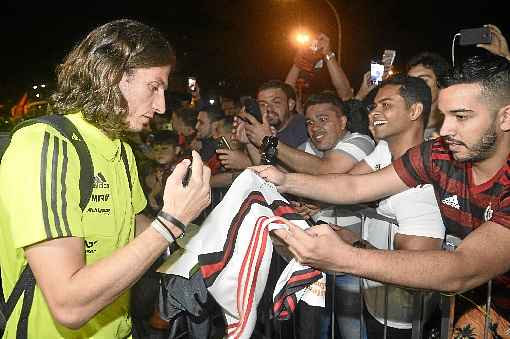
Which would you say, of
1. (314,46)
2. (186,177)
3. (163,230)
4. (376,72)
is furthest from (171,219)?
(314,46)

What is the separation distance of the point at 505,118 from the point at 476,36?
60.3 inches

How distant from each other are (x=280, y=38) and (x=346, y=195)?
54087 mm

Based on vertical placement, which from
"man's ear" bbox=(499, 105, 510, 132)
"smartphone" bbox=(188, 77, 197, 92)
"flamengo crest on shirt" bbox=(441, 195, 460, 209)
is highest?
"smartphone" bbox=(188, 77, 197, 92)

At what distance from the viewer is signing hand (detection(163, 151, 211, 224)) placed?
230cm

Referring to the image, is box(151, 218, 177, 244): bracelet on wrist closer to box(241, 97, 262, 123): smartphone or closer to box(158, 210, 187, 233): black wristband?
box(158, 210, 187, 233): black wristband

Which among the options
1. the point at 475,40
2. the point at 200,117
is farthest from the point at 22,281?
the point at 200,117

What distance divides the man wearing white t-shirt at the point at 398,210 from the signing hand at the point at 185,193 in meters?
1.86

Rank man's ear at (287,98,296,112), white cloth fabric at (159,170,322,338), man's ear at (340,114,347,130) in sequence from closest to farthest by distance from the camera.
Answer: white cloth fabric at (159,170,322,338), man's ear at (340,114,347,130), man's ear at (287,98,296,112)

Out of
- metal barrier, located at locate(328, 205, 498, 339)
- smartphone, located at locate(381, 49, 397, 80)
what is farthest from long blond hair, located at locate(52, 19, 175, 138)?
smartphone, located at locate(381, 49, 397, 80)

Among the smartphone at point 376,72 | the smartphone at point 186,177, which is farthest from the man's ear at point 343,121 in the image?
the smartphone at point 186,177

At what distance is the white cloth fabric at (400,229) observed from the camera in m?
3.70

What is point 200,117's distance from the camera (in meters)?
8.42

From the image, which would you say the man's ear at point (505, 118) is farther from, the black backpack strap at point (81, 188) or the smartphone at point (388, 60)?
the smartphone at point (388, 60)

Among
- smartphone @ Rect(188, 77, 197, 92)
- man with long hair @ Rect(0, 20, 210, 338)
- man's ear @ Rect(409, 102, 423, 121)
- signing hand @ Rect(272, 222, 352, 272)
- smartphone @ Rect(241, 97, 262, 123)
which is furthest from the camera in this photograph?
smartphone @ Rect(188, 77, 197, 92)
